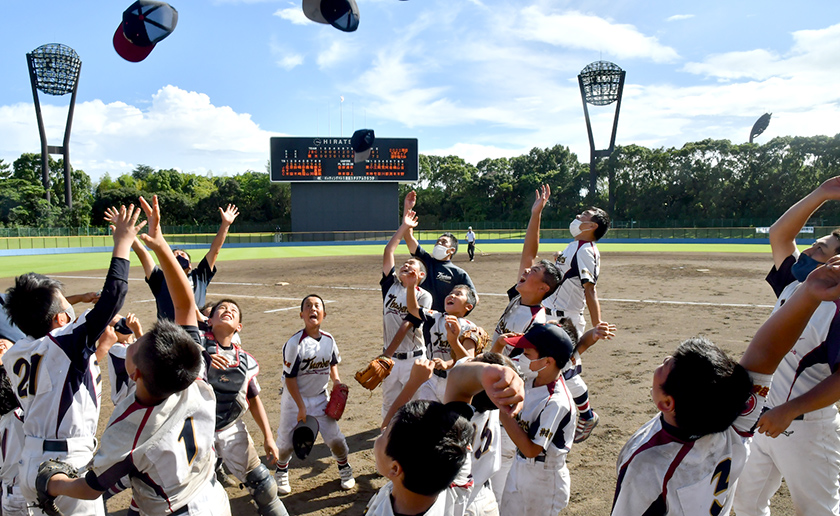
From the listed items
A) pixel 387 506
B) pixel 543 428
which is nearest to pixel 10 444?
pixel 387 506

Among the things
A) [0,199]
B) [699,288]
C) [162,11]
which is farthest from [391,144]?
[162,11]

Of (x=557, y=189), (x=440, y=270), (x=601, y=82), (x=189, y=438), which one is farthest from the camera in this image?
(x=557, y=189)

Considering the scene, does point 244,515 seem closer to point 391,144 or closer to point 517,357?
point 517,357

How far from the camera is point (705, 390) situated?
1.94 meters

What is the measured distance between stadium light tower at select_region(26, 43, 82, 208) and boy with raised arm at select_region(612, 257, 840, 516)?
6368 cm

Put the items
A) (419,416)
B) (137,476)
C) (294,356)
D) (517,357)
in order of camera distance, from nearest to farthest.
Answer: (419,416) → (137,476) → (517,357) → (294,356)

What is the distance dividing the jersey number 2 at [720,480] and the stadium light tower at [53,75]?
6388 cm

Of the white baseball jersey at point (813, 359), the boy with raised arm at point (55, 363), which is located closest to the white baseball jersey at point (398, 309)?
the boy with raised arm at point (55, 363)

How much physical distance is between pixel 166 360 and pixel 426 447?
1170 mm

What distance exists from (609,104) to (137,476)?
63.6 metres

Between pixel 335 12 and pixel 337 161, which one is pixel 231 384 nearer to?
pixel 335 12

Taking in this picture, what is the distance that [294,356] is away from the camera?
435 centimetres

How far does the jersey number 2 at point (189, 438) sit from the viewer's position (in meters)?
2.25

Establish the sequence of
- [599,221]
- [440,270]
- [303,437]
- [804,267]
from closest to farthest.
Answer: [804,267] → [303,437] → [440,270] → [599,221]
